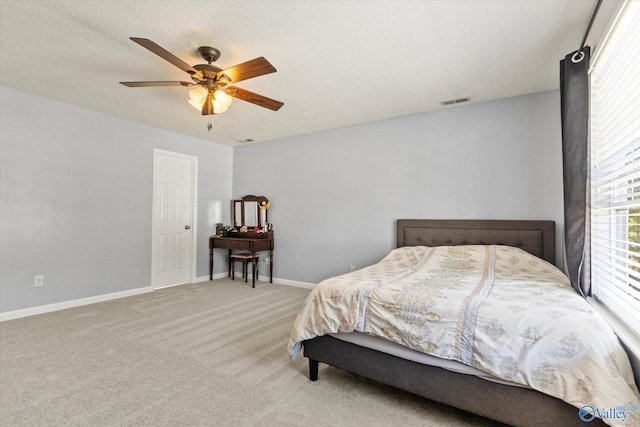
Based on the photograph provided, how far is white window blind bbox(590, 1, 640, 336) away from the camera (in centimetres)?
150

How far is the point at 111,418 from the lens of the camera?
5.46 ft

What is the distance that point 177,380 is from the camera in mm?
2047

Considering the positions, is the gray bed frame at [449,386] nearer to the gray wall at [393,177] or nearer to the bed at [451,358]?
the bed at [451,358]

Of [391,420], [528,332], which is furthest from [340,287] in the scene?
[528,332]

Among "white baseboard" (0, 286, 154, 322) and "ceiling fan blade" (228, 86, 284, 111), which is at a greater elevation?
"ceiling fan blade" (228, 86, 284, 111)

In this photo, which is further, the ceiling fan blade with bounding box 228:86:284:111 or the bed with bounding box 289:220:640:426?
the ceiling fan blade with bounding box 228:86:284:111

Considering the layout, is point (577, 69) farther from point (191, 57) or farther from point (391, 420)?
point (191, 57)

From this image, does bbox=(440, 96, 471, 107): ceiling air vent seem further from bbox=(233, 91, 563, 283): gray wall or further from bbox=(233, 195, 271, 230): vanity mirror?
bbox=(233, 195, 271, 230): vanity mirror

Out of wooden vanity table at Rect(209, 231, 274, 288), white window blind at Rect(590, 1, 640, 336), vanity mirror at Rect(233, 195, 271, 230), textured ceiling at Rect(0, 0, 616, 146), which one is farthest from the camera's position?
vanity mirror at Rect(233, 195, 271, 230)

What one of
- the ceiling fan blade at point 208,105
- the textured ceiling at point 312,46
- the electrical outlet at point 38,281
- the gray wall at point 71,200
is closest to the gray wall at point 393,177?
the textured ceiling at point 312,46

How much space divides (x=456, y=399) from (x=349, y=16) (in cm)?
238

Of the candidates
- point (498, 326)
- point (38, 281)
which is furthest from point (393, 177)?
point (38, 281)

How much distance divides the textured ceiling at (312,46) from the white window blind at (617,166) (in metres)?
0.34
